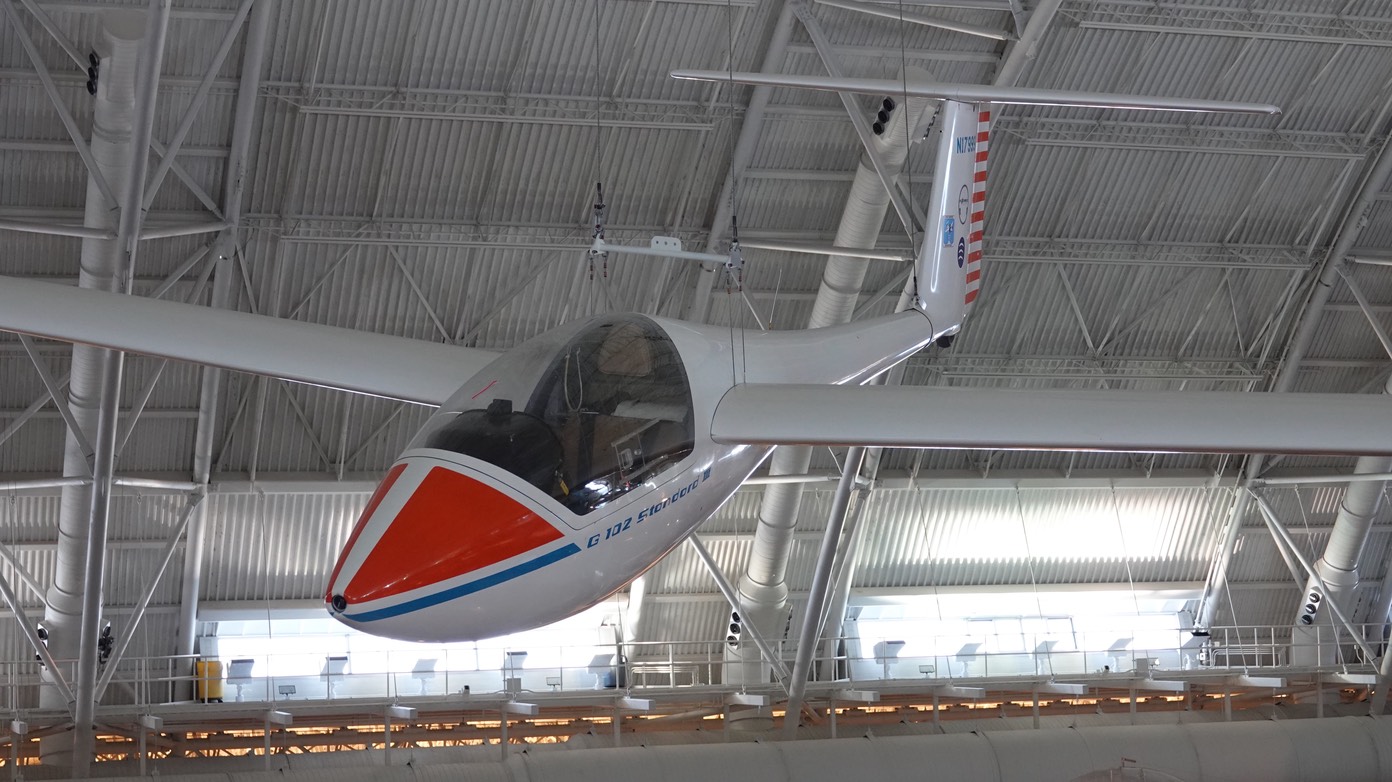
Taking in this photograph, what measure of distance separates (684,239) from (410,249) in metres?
4.44

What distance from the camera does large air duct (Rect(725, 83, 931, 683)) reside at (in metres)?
21.2

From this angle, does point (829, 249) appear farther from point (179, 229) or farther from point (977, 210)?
point (179, 229)

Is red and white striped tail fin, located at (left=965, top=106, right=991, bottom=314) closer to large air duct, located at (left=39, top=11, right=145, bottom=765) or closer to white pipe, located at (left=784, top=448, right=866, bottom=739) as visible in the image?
white pipe, located at (left=784, top=448, right=866, bottom=739)

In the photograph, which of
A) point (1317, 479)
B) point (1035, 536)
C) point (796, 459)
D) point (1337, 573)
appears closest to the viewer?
point (796, 459)

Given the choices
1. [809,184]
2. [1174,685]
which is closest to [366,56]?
[809,184]

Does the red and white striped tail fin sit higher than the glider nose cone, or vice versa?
the red and white striped tail fin

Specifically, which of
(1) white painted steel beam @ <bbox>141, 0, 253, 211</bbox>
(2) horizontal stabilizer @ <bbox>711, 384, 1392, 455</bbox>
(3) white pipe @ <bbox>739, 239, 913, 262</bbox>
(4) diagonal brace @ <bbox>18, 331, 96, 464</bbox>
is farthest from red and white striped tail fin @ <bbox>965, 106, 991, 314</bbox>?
(4) diagonal brace @ <bbox>18, 331, 96, 464</bbox>

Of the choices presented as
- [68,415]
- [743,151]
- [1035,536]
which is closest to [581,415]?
[68,415]

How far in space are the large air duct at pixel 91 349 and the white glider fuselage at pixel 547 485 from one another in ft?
31.4

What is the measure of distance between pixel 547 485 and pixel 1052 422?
3593mm

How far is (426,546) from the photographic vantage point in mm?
8445

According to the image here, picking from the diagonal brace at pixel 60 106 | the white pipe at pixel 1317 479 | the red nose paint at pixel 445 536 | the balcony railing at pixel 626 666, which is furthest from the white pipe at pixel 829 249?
the red nose paint at pixel 445 536

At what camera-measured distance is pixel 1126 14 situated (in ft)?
73.1

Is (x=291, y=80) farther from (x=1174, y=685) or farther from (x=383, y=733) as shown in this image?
(x=1174, y=685)
